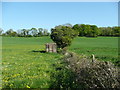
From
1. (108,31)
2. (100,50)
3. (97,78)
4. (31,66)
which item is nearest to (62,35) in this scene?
(100,50)

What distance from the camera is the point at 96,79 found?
6.00 meters

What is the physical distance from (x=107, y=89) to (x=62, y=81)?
79.3 inches

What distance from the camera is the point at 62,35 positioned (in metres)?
22.0

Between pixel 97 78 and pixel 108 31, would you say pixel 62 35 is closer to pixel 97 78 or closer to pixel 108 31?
pixel 97 78

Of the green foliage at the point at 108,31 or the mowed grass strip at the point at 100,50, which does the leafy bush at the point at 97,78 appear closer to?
the mowed grass strip at the point at 100,50

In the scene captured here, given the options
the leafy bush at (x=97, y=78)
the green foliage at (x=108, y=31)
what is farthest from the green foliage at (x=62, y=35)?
the green foliage at (x=108, y=31)

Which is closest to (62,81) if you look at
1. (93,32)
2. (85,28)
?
(85,28)

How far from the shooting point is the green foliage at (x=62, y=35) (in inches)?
863

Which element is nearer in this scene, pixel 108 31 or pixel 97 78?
pixel 97 78

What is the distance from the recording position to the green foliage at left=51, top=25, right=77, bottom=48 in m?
21.9

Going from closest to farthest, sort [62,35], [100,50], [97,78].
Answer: [97,78]
[62,35]
[100,50]

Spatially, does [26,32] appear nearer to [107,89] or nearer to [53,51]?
→ [53,51]

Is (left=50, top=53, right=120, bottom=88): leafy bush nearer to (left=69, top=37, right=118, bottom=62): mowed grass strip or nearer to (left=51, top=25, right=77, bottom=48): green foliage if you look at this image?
(left=69, top=37, right=118, bottom=62): mowed grass strip

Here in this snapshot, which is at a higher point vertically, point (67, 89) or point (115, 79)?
point (115, 79)
